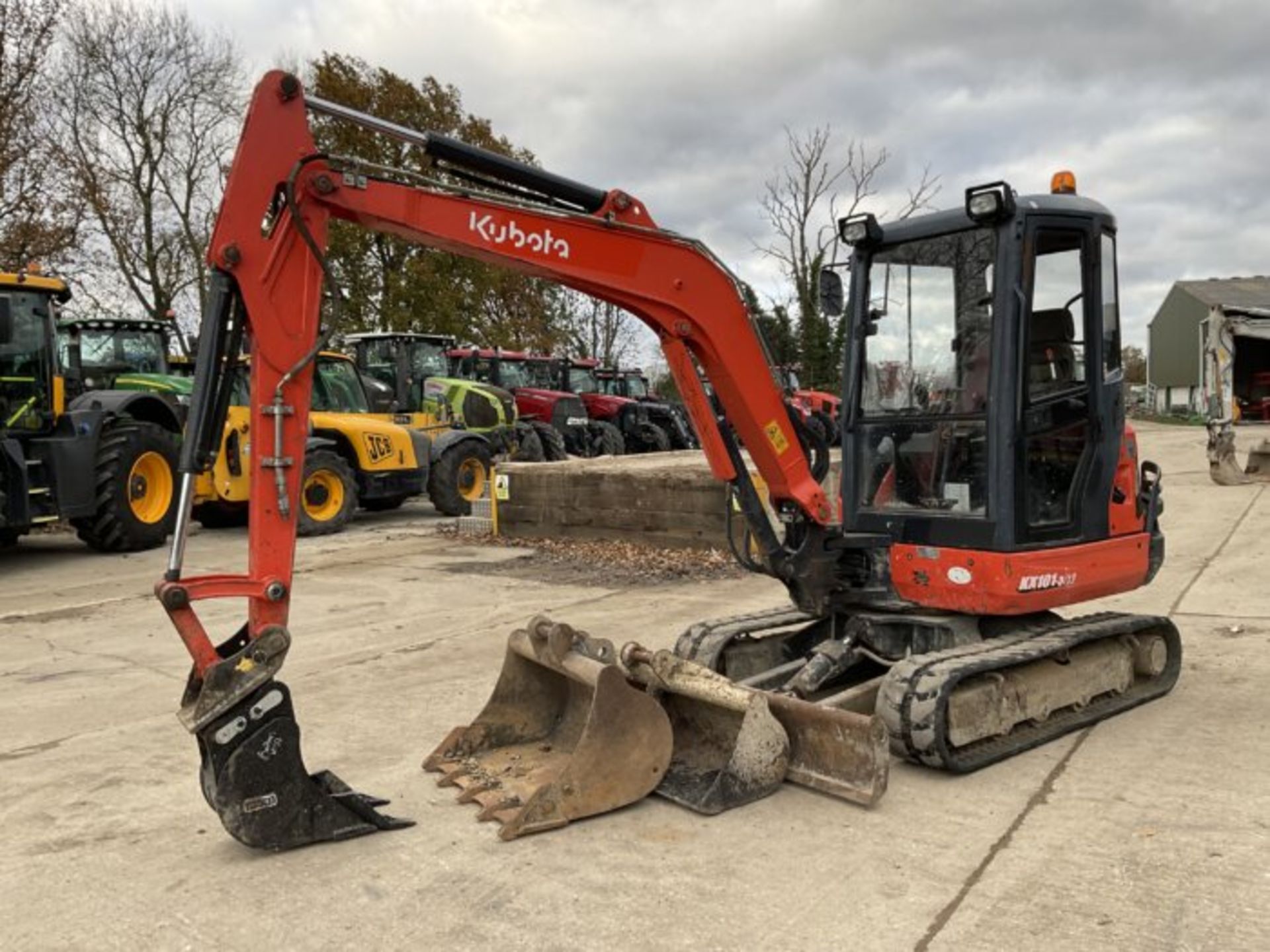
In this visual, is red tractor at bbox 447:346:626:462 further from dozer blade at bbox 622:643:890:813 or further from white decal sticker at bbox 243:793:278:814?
white decal sticker at bbox 243:793:278:814

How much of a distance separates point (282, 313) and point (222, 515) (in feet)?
36.4

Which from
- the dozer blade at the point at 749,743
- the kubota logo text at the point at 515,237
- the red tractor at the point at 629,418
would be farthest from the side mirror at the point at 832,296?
the red tractor at the point at 629,418

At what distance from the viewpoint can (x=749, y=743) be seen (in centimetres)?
410

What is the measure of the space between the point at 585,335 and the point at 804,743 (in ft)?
146

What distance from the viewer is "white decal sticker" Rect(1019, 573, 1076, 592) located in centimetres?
480

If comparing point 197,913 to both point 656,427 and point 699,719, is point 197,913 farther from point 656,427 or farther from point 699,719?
point 656,427

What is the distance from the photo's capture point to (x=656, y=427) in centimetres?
2522

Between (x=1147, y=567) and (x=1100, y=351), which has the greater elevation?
(x=1100, y=351)

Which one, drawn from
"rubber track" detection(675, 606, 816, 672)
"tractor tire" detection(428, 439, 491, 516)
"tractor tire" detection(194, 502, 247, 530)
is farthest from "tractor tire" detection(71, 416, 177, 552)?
"rubber track" detection(675, 606, 816, 672)

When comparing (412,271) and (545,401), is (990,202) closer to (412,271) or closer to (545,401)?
(545,401)

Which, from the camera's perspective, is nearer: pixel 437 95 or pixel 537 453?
pixel 537 453

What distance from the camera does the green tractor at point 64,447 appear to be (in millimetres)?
10359

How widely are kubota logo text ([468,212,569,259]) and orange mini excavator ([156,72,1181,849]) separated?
0.01m

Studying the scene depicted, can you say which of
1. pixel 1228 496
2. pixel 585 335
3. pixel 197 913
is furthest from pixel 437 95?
pixel 197 913
